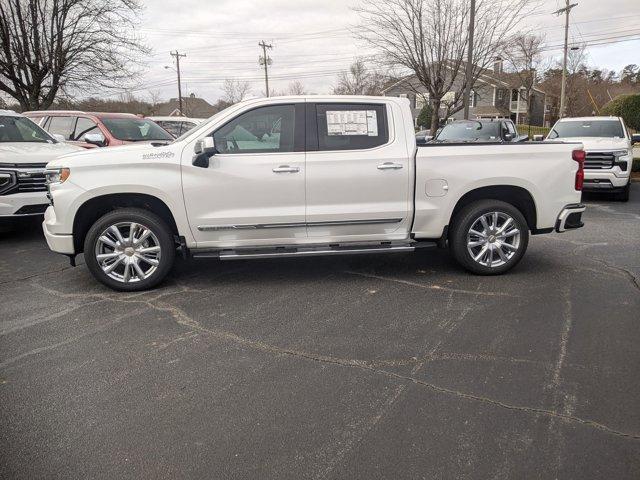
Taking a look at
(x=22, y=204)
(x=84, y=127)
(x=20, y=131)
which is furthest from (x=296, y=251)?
(x=84, y=127)

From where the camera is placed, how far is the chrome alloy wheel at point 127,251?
507cm

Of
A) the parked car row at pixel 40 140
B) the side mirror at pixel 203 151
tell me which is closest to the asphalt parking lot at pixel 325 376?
the side mirror at pixel 203 151

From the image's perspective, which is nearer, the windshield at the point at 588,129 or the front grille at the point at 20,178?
the front grille at the point at 20,178

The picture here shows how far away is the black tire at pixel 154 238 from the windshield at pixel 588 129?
1033cm

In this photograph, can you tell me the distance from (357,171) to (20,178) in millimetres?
4992

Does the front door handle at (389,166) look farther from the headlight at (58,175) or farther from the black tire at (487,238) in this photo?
the headlight at (58,175)

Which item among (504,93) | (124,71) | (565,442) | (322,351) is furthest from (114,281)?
(504,93)

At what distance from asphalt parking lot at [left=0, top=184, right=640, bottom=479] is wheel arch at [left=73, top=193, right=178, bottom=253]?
61 cm

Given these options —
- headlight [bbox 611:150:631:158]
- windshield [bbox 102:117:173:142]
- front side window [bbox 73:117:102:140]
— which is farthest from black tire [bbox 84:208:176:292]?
headlight [bbox 611:150:631:158]

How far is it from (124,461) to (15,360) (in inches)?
66.8

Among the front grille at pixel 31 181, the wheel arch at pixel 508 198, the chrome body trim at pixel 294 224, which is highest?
the front grille at pixel 31 181

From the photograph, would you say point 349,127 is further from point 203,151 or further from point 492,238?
point 492,238

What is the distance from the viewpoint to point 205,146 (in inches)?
188

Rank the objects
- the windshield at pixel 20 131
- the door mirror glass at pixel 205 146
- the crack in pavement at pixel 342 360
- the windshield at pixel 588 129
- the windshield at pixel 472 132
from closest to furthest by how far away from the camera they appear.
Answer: the crack in pavement at pixel 342 360, the door mirror glass at pixel 205 146, the windshield at pixel 20 131, the windshield at pixel 588 129, the windshield at pixel 472 132
